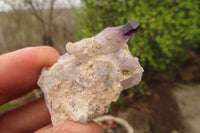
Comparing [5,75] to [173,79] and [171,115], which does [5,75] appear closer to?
[171,115]

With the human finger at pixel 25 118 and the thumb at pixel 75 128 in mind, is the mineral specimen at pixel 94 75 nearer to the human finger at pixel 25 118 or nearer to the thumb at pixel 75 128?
the thumb at pixel 75 128

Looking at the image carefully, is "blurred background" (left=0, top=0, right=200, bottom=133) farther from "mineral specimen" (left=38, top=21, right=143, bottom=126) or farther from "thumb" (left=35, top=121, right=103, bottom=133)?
"thumb" (left=35, top=121, right=103, bottom=133)

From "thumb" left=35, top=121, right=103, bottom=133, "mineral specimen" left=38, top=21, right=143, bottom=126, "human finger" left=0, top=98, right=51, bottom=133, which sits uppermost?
"mineral specimen" left=38, top=21, right=143, bottom=126

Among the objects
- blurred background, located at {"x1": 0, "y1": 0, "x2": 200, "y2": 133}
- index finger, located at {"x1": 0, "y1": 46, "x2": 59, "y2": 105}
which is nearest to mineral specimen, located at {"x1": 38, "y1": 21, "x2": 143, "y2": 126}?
index finger, located at {"x1": 0, "y1": 46, "x2": 59, "y2": 105}

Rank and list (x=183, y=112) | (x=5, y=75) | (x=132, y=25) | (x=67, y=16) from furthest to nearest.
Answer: (x=67, y=16)
(x=183, y=112)
(x=5, y=75)
(x=132, y=25)

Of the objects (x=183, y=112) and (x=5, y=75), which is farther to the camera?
(x=183, y=112)

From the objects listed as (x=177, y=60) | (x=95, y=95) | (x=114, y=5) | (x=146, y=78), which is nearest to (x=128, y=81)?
(x=95, y=95)

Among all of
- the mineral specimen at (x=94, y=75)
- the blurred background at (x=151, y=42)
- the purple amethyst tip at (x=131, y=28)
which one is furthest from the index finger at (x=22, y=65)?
the purple amethyst tip at (x=131, y=28)
